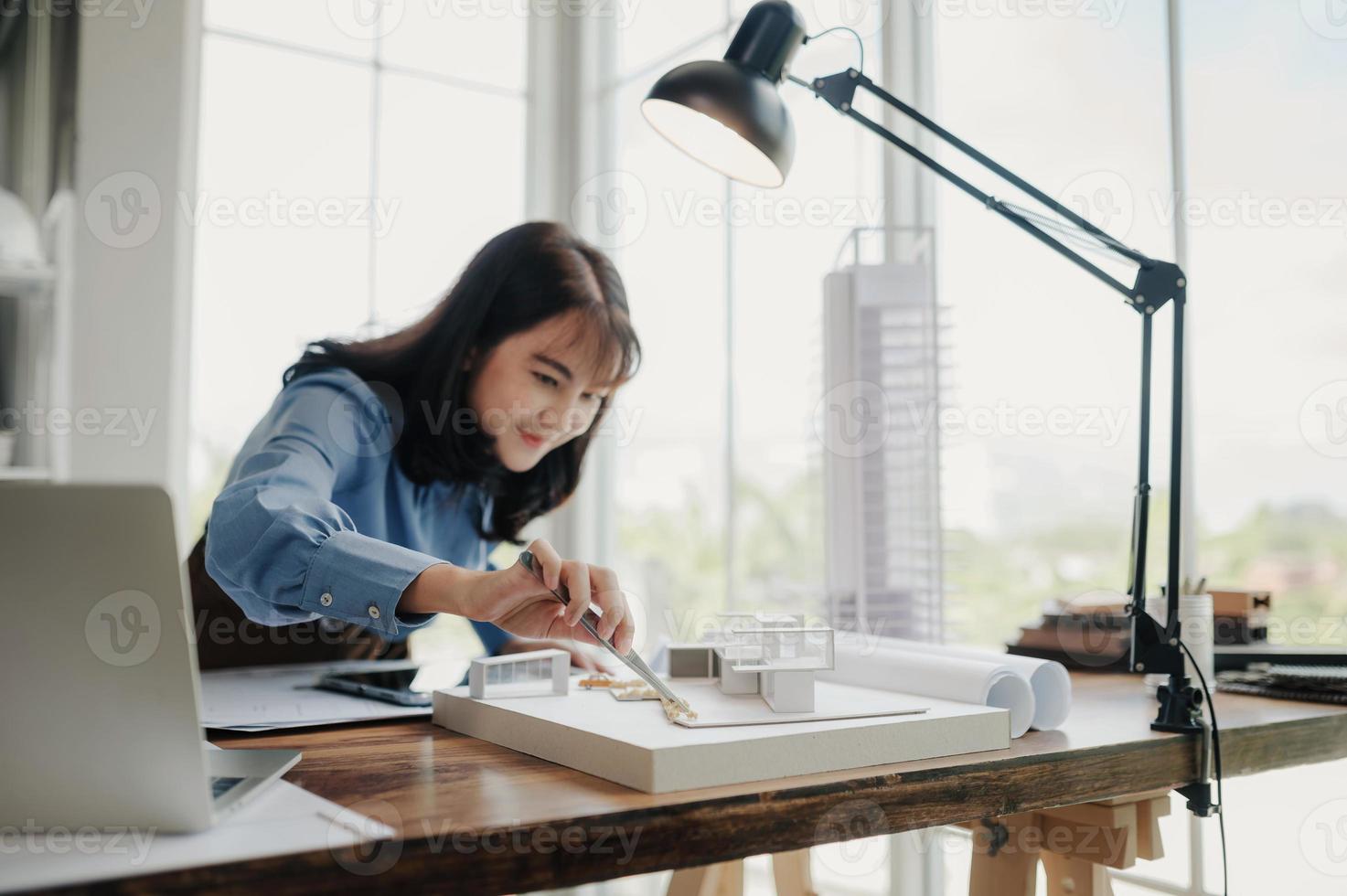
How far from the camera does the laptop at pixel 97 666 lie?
0.64 metres

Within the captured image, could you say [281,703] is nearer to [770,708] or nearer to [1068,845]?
[770,708]

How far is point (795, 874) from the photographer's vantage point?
1.67 m

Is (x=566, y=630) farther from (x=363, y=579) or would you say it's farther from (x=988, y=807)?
(x=988, y=807)

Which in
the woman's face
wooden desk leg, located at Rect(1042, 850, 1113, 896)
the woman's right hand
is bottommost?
wooden desk leg, located at Rect(1042, 850, 1113, 896)

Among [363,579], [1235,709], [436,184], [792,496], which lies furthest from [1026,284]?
[436,184]

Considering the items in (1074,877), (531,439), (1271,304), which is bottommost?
(1074,877)

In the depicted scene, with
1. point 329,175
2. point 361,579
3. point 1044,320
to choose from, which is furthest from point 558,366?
point 329,175

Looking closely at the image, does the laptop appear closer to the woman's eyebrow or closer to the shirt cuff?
the shirt cuff

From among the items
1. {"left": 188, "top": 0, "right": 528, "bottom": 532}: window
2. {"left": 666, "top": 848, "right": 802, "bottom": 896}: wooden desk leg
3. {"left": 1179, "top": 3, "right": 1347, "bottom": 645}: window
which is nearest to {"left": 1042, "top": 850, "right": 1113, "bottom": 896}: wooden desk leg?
{"left": 666, "top": 848, "right": 802, "bottom": 896}: wooden desk leg

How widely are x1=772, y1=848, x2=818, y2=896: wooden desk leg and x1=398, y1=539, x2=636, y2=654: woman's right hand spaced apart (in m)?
0.87

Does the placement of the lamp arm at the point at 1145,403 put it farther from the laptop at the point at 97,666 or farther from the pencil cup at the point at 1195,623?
the laptop at the point at 97,666

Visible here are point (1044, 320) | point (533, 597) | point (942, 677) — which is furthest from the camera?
point (1044, 320)

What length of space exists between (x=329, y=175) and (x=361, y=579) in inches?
95.8

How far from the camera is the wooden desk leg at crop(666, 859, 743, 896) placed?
5.27 ft
